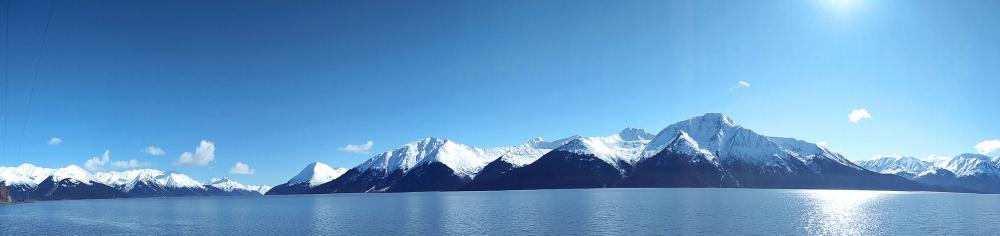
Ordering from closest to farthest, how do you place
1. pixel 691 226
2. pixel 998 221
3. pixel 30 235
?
1. pixel 691 226
2. pixel 30 235
3. pixel 998 221

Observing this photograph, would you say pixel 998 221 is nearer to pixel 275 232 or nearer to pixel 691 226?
pixel 691 226

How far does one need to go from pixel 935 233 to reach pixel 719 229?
101 ft

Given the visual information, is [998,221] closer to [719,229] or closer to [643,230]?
[719,229]

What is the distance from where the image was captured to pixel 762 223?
95750 millimetres

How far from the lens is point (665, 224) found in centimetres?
9388

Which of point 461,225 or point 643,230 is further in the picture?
point 461,225

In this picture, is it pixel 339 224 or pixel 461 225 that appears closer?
pixel 461 225

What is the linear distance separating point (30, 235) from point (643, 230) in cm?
10415

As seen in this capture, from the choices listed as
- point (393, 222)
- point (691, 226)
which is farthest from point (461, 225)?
point (691, 226)

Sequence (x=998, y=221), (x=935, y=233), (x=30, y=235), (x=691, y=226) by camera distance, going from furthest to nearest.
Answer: (x=998, y=221)
(x=30, y=235)
(x=691, y=226)
(x=935, y=233)

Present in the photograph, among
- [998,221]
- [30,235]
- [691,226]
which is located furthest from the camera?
[998,221]

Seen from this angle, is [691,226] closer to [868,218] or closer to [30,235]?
[868,218]

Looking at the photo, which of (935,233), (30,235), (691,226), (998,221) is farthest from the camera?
(998,221)

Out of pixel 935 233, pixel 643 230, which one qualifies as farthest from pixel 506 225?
pixel 935 233
